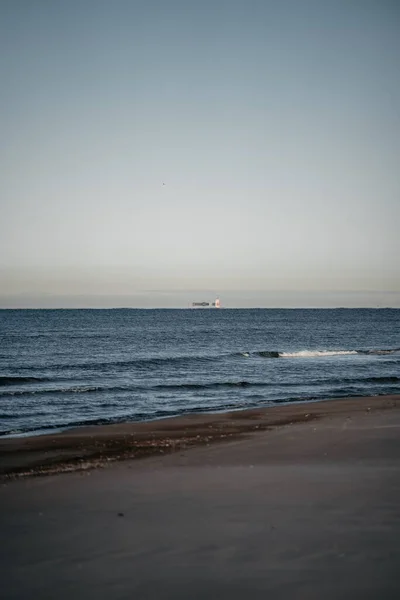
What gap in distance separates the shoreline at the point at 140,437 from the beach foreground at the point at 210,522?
0.12 metres

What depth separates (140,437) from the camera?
14.2m

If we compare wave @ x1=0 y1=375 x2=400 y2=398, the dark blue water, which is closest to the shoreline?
the dark blue water

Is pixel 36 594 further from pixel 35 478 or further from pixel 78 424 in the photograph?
pixel 78 424

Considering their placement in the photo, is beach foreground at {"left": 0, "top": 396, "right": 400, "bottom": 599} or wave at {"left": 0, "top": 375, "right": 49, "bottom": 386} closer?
beach foreground at {"left": 0, "top": 396, "right": 400, "bottom": 599}

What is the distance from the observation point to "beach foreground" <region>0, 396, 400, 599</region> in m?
5.85

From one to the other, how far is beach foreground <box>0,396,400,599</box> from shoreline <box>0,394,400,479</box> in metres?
0.12

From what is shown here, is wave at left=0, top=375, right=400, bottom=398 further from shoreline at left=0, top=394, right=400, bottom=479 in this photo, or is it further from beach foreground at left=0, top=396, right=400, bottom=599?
beach foreground at left=0, top=396, right=400, bottom=599

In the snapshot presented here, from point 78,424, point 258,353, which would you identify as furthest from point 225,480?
point 258,353

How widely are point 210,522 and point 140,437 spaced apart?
274 inches

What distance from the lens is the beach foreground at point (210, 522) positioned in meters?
5.85

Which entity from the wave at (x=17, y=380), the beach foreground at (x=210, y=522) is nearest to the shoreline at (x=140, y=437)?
the beach foreground at (x=210, y=522)

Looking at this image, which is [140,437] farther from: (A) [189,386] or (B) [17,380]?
(B) [17,380]

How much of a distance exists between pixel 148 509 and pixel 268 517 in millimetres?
1970

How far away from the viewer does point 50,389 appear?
80.9ft
